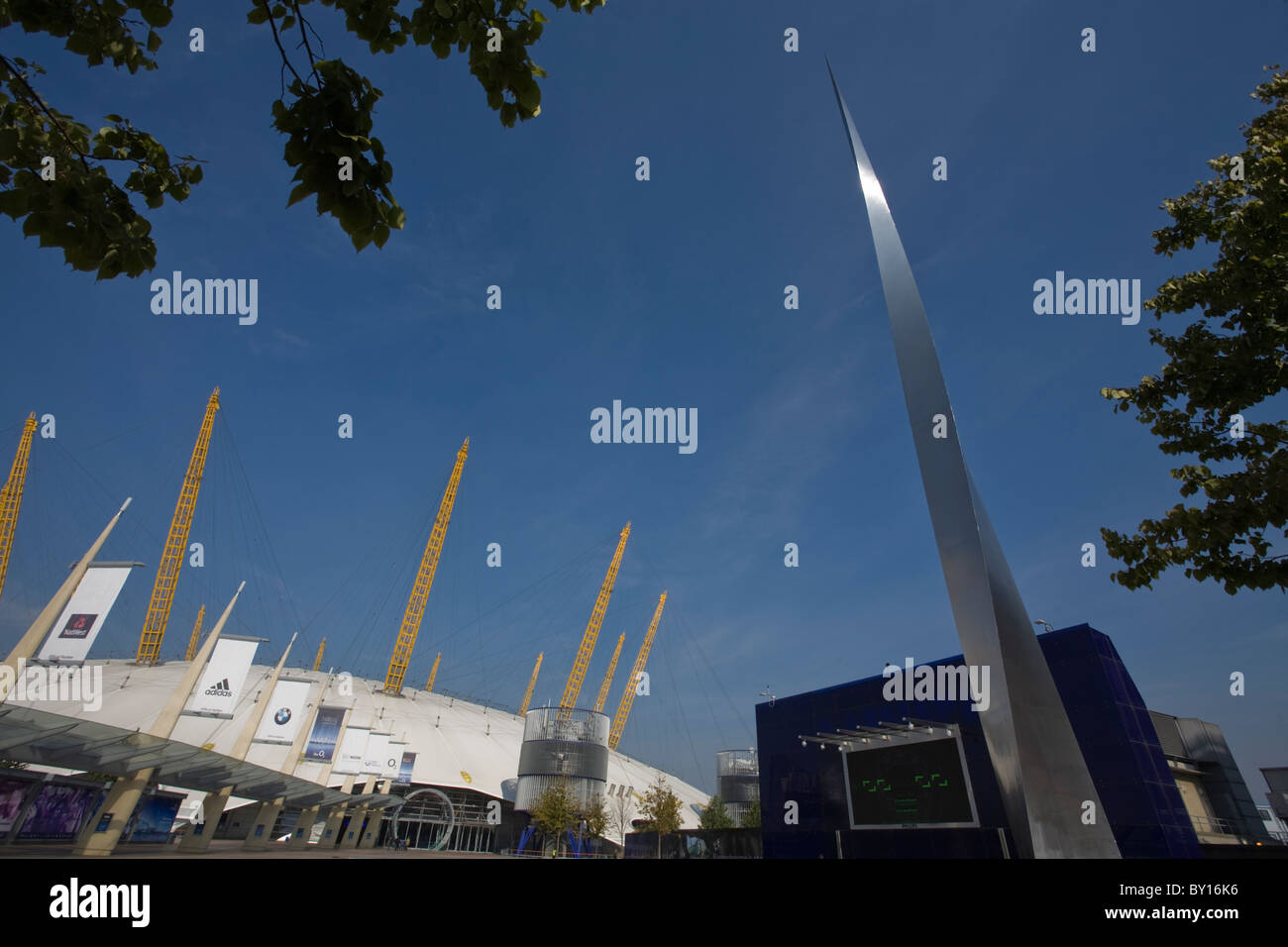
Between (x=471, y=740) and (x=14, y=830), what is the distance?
69.5 metres

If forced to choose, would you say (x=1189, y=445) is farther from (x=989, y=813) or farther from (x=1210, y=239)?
(x=989, y=813)

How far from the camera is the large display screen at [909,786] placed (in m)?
25.8

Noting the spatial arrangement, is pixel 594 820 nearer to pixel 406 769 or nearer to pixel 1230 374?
pixel 406 769

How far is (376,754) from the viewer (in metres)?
A: 48.6

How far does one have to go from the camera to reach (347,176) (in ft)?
13.8

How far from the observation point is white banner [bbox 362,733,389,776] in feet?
156

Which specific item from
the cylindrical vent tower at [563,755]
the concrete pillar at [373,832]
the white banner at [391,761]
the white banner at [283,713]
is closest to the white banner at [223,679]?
the white banner at [283,713]

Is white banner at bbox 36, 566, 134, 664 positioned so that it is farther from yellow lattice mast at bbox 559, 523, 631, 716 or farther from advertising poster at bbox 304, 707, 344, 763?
yellow lattice mast at bbox 559, 523, 631, 716

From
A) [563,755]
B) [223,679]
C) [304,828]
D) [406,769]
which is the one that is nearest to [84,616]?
[223,679]

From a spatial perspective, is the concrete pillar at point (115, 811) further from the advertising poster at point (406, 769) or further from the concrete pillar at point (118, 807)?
the advertising poster at point (406, 769)

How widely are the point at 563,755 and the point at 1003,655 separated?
6985 cm

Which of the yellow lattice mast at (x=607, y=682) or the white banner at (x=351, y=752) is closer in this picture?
the white banner at (x=351, y=752)

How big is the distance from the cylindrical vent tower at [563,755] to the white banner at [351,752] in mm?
25394

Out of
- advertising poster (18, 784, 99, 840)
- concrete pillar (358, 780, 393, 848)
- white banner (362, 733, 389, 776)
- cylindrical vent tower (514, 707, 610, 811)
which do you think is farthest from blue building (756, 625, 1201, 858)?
cylindrical vent tower (514, 707, 610, 811)
